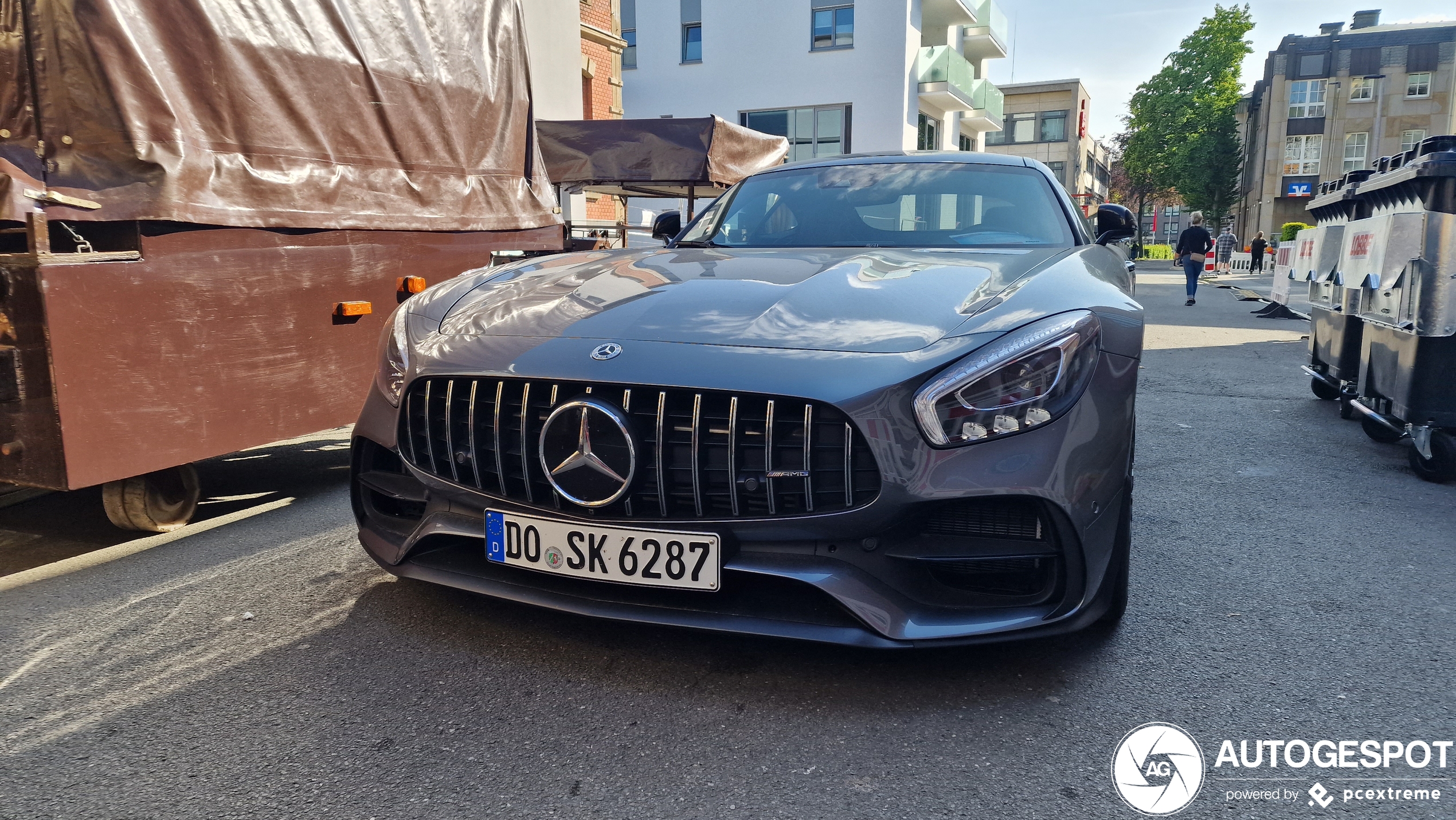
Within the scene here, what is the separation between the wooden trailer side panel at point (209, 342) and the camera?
131 inches

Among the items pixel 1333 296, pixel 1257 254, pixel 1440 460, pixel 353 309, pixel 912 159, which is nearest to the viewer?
pixel 912 159

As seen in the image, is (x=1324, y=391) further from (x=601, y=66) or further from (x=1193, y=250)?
(x=601, y=66)

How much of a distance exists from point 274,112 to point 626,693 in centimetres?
311

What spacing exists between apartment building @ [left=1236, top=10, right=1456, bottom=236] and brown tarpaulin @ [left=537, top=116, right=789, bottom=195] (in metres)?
56.7

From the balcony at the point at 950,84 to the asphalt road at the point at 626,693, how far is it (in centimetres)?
2880

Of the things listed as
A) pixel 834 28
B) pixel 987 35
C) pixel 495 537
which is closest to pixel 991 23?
pixel 987 35

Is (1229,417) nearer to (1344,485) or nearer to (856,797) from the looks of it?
(1344,485)

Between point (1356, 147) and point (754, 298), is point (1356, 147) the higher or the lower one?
the higher one

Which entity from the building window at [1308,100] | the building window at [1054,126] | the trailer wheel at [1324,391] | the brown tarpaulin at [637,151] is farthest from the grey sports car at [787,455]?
the building window at [1054,126]

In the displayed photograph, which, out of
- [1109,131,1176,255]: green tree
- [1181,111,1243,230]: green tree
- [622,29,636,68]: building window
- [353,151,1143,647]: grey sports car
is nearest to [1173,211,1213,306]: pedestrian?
[622,29,636,68]: building window

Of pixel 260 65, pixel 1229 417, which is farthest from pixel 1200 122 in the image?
pixel 260 65

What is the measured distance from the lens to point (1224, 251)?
37.1 m

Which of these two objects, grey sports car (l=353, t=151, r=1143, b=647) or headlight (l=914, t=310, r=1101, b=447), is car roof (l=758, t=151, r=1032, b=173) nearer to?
grey sports car (l=353, t=151, r=1143, b=647)

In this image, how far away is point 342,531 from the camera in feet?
13.1
